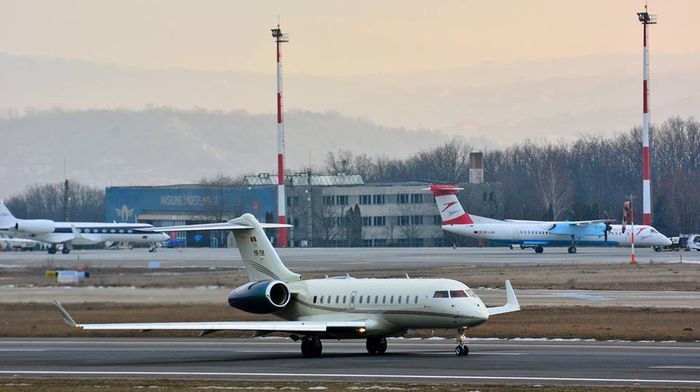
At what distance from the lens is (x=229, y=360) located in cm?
3675

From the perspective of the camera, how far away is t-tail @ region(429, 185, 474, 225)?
369 feet

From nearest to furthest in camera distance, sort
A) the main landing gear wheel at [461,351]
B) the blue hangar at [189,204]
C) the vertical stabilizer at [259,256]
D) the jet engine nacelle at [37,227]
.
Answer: the main landing gear wheel at [461,351] < the vertical stabilizer at [259,256] < the jet engine nacelle at [37,227] < the blue hangar at [189,204]

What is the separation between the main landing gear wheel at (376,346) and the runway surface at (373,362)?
316 mm

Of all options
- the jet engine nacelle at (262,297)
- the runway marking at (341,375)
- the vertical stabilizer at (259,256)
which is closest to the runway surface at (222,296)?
the vertical stabilizer at (259,256)

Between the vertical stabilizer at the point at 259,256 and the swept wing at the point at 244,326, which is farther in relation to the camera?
the vertical stabilizer at the point at 259,256

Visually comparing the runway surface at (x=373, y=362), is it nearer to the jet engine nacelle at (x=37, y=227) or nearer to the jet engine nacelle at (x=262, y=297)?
the jet engine nacelle at (x=262, y=297)

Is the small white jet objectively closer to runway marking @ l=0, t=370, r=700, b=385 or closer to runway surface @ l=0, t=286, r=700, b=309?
runway surface @ l=0, t=286, r=700, b=309

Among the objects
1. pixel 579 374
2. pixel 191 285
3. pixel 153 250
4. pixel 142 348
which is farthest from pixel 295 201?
pixel 579 374

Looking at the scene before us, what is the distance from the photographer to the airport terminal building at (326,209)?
525ft

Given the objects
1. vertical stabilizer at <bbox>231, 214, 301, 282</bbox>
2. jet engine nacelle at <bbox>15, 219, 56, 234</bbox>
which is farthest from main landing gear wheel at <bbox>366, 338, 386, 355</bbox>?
jet engine nacelle at <bbox>15, 219, 56, 234</bbox>

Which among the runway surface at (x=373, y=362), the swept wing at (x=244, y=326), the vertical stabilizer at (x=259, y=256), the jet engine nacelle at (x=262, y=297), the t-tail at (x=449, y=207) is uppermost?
the t-tail at (x=449, y=207)

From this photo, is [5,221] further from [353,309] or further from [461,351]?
[461,351]

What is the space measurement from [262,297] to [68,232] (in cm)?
10017

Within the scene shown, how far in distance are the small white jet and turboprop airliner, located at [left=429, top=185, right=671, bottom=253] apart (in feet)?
113
